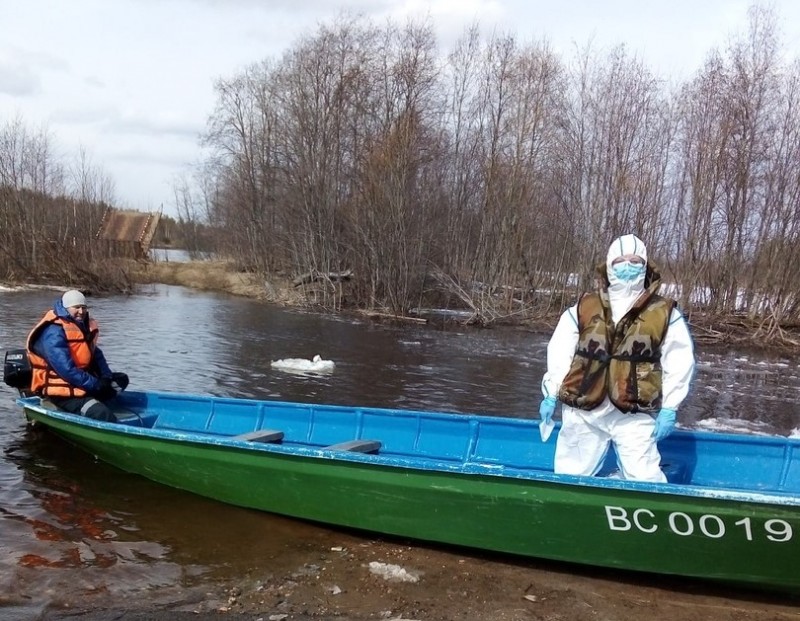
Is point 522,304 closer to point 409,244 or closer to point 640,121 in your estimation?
point 409,244

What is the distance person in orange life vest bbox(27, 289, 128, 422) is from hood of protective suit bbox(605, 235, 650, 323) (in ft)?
16.5

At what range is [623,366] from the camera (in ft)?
14.5

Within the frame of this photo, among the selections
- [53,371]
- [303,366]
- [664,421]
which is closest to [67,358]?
[53,371]

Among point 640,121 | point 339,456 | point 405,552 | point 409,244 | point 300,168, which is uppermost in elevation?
point 640,121

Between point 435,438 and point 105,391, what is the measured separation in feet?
11.7

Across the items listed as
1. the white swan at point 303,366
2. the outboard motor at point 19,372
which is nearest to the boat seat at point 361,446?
the outboard motor at point 19,372

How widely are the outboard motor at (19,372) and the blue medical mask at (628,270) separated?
606 centimetres

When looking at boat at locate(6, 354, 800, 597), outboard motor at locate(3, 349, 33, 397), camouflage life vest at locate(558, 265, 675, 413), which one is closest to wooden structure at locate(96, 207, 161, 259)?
outboard motor at locate(3, 349, 33, 397)

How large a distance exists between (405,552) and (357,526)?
449mm

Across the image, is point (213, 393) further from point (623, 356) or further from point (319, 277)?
point (319, 277)

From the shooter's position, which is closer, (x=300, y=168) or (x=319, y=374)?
(x=319, y=374)

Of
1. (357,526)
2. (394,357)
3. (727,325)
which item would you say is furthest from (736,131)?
(357,526)

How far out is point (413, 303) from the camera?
24.3 m

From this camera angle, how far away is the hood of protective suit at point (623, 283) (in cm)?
446
